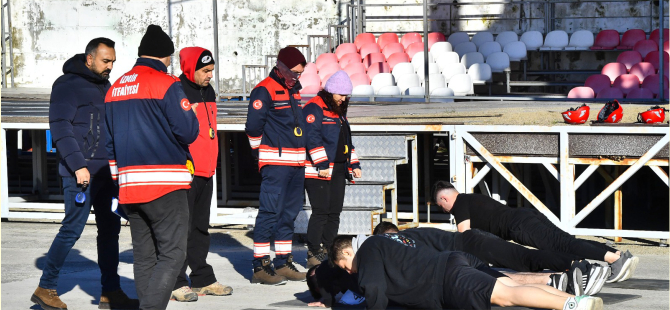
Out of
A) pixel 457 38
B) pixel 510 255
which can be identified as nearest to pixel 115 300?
pixel 510 255

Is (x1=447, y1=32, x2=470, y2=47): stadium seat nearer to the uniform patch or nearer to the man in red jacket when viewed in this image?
the uniform patch

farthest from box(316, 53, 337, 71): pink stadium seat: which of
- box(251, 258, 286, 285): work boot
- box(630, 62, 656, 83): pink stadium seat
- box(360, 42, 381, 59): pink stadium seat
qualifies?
box(251, 258, 286, 285): work boot

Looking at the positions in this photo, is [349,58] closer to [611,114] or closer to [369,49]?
[369,49]

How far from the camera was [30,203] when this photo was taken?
1156cm

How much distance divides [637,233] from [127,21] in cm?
1590

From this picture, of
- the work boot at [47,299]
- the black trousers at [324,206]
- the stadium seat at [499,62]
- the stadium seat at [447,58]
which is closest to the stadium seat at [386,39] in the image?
the stadium seat at [447,58]

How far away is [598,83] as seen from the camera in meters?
15.3

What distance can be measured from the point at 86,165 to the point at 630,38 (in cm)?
1422

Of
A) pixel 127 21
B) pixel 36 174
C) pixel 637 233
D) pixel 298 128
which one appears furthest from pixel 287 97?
pixel 127 21

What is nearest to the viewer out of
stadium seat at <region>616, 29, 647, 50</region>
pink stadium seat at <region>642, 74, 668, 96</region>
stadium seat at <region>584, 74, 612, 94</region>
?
pink stadium seat at <region>642, 74, 668, 96</region>

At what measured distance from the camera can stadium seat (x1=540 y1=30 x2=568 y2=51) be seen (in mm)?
17797

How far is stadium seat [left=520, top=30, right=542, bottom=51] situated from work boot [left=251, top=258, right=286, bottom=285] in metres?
12.4

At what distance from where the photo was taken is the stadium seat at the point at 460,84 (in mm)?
15641

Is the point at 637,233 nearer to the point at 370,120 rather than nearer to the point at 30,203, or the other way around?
the point at 370,120
